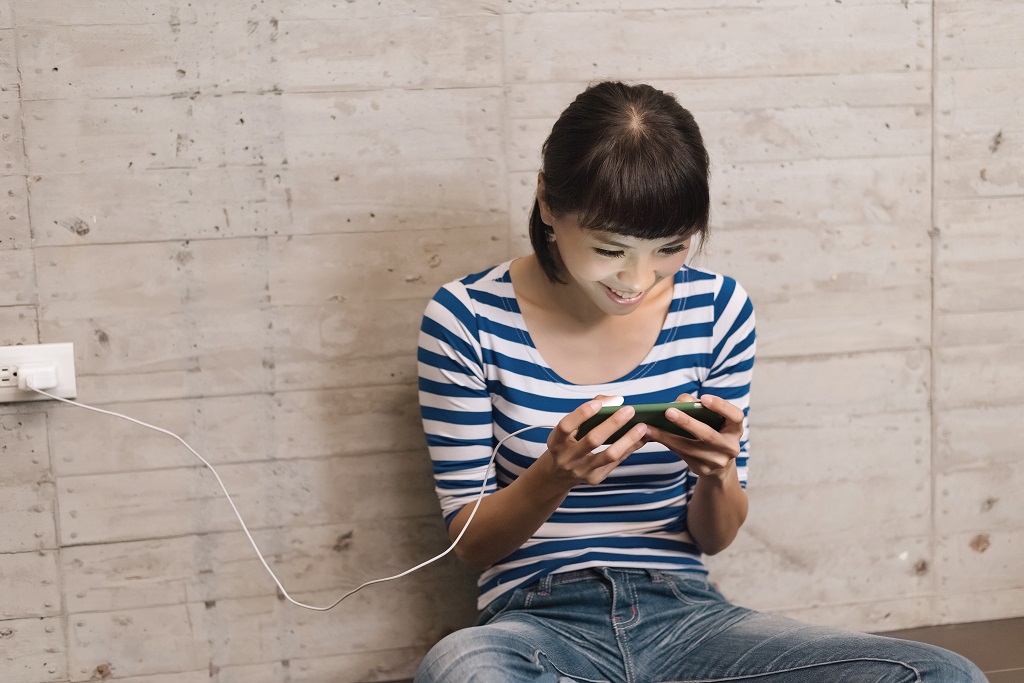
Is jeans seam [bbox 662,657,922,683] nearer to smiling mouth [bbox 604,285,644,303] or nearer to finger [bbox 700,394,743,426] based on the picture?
finger [bbox 700,394,743,426]

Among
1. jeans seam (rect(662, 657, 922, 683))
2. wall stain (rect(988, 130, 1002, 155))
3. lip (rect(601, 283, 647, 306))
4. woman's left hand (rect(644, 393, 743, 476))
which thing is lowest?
jeans seam (rect(662, 657, 922, 683))

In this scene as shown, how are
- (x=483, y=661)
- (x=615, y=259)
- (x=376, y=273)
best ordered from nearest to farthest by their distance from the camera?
(x=483, y=661) < (x=615, y=259) < (x=376, y=273)

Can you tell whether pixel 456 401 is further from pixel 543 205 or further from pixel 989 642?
pixel 989 642

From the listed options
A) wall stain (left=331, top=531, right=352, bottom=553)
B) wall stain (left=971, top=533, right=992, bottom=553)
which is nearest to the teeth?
wall stain (left=331, top=531, right=352, bottom=553)

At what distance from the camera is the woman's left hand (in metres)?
1.13

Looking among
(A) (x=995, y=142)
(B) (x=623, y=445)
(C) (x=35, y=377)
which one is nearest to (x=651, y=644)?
(B) (x=623, y=445)

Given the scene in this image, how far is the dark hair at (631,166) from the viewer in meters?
1.18

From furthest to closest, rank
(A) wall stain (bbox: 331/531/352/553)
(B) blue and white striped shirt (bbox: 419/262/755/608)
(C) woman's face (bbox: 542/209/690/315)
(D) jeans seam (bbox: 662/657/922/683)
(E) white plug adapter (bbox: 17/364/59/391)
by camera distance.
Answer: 1. (A) wall stain (bbox: 331/531/352/553)
2. (E) white plug adapter (bbox: 17/364/59/391)
3. (B) blue and white striped shirt (bbox: 419/262/755/608)
4. (C) woman's face (bbox: 542/209/690/315)
5. (D) jeans seam (bbox: 662/657/922/683)

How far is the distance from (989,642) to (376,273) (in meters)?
1.28

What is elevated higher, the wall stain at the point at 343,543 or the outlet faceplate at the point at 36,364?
the outlet faceplate at the point at 36,364

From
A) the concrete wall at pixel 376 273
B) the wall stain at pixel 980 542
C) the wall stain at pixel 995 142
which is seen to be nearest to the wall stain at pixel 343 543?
the concrete wall at pixel 376 273

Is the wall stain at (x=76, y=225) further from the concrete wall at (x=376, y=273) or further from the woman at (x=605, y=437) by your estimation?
the woman at (x=605, y=437)

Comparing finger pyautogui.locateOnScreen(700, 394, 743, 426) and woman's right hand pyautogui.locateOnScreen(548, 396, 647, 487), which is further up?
finger pyautogui.locateOnScreen(700, 394, 743, 426)

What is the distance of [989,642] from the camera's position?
1.73 metres
